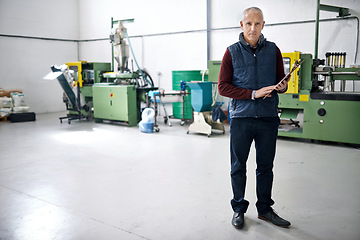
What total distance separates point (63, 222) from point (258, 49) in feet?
5.98

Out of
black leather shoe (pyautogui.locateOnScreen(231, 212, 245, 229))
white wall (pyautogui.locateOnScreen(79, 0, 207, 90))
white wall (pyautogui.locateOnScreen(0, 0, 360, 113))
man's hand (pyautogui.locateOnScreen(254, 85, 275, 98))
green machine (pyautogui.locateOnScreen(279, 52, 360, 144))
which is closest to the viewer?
man's hand (pyautogui.locateOnScreen(254, 85, 275, 98))

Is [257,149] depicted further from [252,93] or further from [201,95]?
[201,95]

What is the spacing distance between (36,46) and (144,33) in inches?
115

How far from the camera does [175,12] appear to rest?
7.13 meters

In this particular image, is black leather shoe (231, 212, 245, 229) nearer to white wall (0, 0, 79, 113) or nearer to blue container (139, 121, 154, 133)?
blue container (139, 121, 154, 133)

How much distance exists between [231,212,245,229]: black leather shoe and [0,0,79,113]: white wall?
7295 mm

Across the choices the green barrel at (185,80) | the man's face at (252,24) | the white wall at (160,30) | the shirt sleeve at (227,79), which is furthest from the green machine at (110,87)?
the man's face at (252,24)

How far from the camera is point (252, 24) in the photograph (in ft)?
6.43

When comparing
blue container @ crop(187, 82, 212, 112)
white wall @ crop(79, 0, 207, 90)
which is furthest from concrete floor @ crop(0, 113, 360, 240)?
white wall @ crop(79, 0, 207, 90)

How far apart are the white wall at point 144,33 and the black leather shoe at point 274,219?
3870 mm

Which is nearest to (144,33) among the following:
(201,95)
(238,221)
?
(201,95)

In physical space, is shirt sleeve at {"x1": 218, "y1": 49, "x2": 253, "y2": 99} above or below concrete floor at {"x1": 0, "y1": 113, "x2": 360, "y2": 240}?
above

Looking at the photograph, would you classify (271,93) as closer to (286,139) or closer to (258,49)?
(258,49)

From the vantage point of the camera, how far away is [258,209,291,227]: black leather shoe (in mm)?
2170
